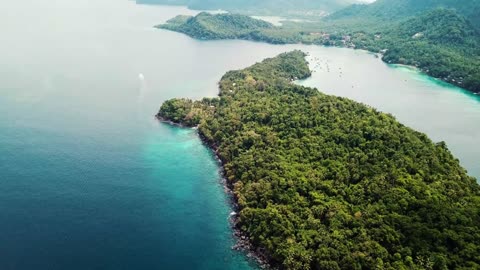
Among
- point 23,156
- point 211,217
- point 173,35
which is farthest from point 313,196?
point 173,35

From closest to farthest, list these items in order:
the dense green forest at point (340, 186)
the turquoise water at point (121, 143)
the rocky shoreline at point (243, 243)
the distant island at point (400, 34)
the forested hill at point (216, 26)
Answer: the dense green forest at point (340, 186)
the rocky shoreline at point (243, 243)
the turquoise water at point (121, 143)
the distant island at point (400, 34)
the forested hill at point (216, 26)

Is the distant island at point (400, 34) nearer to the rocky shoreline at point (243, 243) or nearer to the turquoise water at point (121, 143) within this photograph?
the turquoise water at point (121, 143)

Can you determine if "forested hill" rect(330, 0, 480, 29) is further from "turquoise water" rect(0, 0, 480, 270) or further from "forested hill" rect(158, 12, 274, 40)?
"forested hill" rect(158, 12, 274, 40)

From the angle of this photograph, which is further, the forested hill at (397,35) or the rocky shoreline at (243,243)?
the forested hill at (397,35)

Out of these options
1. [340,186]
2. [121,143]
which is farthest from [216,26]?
[340,186]

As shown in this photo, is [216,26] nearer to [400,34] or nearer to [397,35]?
[397,35]

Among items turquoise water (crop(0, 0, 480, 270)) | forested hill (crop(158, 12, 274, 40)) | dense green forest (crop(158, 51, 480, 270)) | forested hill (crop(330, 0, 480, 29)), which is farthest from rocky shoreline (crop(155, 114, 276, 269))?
forested hill (crop(330, 0, 480, 29))

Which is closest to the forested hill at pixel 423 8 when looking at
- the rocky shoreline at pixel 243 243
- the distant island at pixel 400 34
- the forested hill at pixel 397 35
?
the distant island at pixel 400 34
